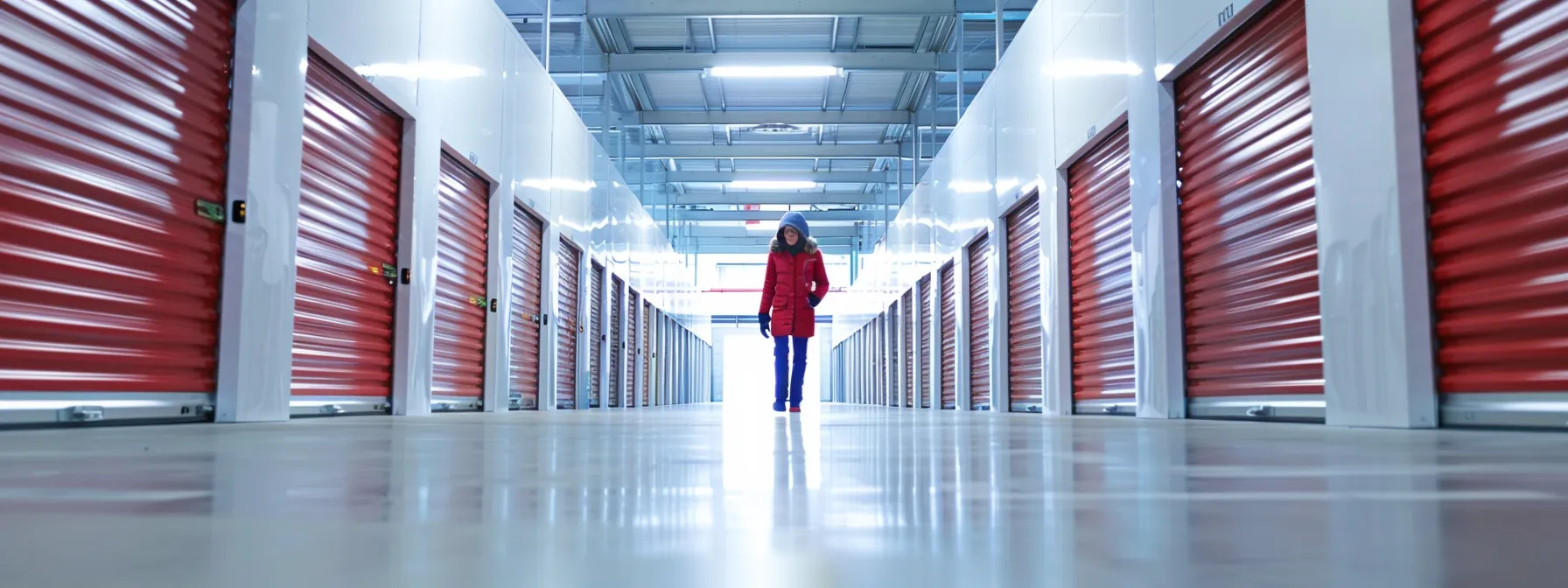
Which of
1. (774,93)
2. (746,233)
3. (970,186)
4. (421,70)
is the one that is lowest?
(421,70)

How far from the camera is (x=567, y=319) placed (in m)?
11.4

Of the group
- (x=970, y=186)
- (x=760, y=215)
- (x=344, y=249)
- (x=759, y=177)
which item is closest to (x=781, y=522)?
(x=344, y=249)

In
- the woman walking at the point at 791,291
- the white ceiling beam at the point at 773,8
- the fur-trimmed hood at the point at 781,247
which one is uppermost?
the white ceiling beam at the point at 773,8

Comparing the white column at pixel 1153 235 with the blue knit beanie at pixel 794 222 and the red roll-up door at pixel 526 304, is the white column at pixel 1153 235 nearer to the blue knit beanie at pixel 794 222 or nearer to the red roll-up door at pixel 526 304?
the blue knit beanie at pixel 794 222

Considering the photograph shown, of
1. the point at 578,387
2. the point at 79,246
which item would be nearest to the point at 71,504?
the point at 79,246

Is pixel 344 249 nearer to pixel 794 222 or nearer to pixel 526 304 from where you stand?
pixel 794 222

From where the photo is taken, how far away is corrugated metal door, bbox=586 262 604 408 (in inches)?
→ 499

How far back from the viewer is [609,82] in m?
14.1

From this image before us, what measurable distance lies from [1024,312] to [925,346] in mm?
6025

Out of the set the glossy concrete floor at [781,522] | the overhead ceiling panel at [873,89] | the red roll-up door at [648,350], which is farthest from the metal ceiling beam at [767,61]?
the glossy concrete floor at [781,522]

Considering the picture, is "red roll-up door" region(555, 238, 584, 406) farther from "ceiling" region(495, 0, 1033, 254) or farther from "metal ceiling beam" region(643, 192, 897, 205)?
"metal ceiling beam" region(643, 192, 897, 205)

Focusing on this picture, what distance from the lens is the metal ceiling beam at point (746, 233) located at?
28531 mm

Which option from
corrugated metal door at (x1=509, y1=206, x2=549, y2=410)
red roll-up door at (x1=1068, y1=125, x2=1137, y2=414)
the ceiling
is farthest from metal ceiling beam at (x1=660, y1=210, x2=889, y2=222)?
red roll-up door at (x1=1068, y1=125, x2=1137, y2=414)

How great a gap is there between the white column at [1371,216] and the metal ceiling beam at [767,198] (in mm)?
19495
